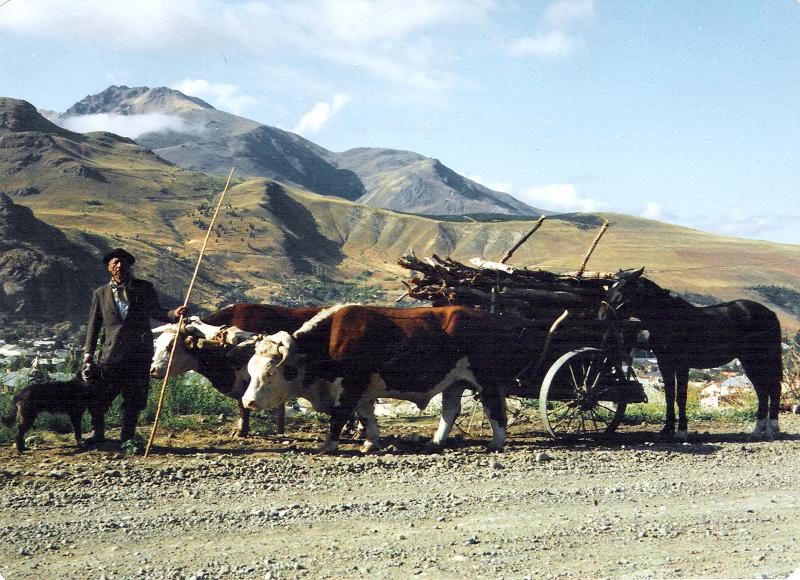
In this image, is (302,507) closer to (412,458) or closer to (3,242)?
(412,458)

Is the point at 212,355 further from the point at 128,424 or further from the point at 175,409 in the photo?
the point at 175,409

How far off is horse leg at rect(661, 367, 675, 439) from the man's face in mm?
8027

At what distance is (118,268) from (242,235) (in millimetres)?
107958

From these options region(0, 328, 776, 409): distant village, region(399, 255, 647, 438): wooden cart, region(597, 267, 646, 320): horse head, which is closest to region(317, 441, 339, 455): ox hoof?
region(399, 255, 647, 438): wooden cart

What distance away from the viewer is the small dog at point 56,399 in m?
10.0

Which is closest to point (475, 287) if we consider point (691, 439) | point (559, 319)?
point (559, 319)

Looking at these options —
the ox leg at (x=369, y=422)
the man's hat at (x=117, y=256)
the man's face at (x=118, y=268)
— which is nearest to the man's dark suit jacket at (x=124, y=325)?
the man's face at (x=118, y=268)

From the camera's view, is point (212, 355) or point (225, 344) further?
point (212, 355)

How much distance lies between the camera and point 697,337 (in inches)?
518

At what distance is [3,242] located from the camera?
59.8 m

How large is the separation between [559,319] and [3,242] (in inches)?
2225

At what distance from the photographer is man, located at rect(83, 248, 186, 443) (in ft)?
34.4

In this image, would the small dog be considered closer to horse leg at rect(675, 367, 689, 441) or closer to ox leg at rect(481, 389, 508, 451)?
ox leg at rect(481, 389, 508, 451)

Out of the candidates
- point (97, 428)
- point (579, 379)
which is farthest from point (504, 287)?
point (97, 428)
